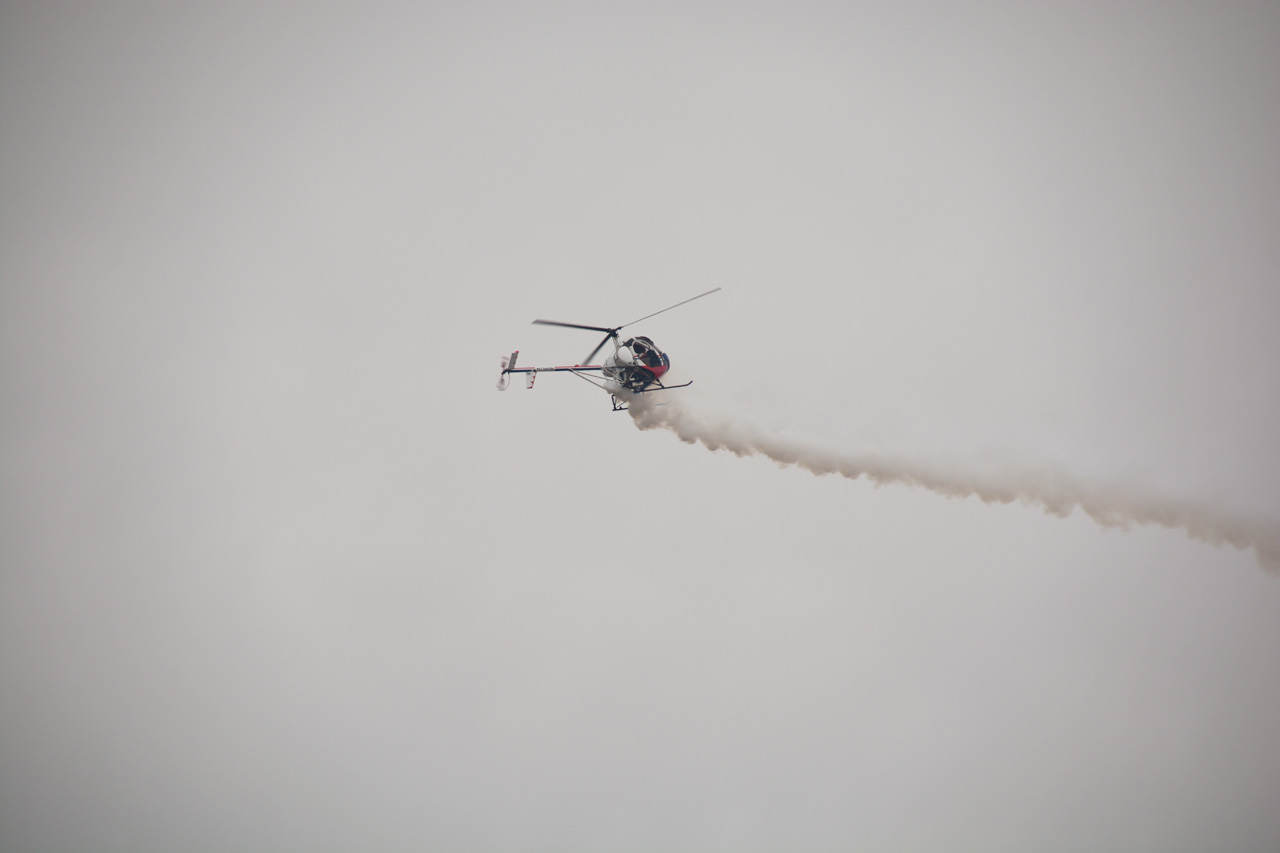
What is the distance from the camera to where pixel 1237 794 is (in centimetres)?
8025

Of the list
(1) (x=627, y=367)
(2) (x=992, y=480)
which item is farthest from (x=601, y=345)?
(2) (x=992, y=480)

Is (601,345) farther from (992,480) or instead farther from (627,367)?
(992,480)

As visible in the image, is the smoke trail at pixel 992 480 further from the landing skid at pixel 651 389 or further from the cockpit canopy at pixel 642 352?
the cockpit canopy at pixel 642 352

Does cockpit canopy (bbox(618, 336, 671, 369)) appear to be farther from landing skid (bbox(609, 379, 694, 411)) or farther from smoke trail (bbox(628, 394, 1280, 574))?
smoke trail (bbox(628, 394, 1280, 574))

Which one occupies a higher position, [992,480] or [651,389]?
[651,389]

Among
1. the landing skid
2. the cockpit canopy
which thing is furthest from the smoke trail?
the cockpit canopy

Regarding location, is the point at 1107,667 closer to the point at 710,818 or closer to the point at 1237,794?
the point at 1237,794

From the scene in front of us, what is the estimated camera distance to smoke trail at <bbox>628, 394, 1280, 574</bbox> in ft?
97.4

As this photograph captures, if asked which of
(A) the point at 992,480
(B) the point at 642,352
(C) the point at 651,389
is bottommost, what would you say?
(A) the point at 992,480

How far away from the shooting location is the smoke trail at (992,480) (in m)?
29.7

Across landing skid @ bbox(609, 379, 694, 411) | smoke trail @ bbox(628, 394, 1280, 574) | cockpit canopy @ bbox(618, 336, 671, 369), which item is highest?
cockpit canopy @ bbox(618, 336, 671, 369)

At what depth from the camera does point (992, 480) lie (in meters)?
30.8

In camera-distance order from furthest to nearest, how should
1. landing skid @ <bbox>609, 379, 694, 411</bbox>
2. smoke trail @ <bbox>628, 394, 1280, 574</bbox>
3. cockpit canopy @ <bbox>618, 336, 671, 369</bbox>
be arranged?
1. landing skid @ <bbox>609, 379, 694, 411</bbox>
2. cockpit canopy @ <bbox>618, 336, 671, 369</bbox>
3. smoke trail @ <bbox>628, 394, 1280, 574</bbox>

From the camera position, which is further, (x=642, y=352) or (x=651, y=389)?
(x=651, y=389)
